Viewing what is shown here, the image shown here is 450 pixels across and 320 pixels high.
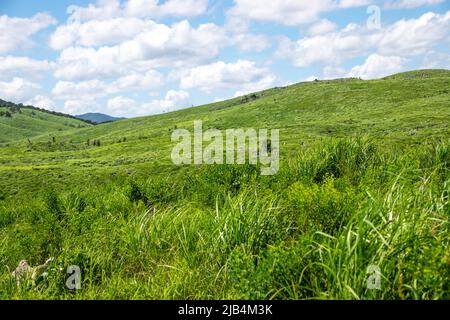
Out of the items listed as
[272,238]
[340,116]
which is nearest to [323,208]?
[272,238]

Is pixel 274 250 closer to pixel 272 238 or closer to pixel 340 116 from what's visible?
pixel 272 238

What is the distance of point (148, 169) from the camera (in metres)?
44.9

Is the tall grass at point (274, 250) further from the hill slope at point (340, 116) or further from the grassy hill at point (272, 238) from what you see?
the hill slope at point (340, 116)

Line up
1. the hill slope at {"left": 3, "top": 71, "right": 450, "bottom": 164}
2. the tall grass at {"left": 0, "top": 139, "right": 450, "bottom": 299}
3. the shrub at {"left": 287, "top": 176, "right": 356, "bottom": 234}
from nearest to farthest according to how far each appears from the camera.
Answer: the tall grass at {"left": 0, "top": 139, "right": 450, "bottom": 299}
the shrub at {"left": 287, "top": 176, "right": 356, "bottom": 234}
the hill slope at {"left": 3, "top": 71, "right": 450, "bottom": 164}

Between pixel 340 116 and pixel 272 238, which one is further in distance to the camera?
pixel 340 116

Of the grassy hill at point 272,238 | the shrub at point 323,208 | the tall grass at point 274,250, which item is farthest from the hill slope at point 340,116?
the shrub at point 323,208

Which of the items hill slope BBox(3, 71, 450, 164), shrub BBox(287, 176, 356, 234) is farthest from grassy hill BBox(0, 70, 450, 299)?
hill slope BBox(3, 71, 450, 164)

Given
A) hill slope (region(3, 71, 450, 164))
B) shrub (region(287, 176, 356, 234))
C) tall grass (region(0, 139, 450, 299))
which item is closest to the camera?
tall grass (region(0, 139, 450, 299))

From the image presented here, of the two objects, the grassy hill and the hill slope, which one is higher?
the hill slope

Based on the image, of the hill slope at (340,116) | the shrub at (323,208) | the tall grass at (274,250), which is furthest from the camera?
the hill slope at (340,116)

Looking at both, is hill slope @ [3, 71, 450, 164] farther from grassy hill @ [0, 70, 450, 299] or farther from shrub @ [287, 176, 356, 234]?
shrub @ [287, 176, 356, 234]

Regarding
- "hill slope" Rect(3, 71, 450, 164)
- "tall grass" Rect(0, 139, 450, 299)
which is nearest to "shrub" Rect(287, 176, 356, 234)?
"tall grass" Rect(0, 139, 450, 299)

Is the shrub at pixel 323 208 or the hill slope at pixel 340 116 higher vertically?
the hill slope at pixel 340 116

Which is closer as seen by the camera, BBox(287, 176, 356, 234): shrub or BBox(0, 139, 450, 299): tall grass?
BBox(0, 139, 450, 299): tall grass
